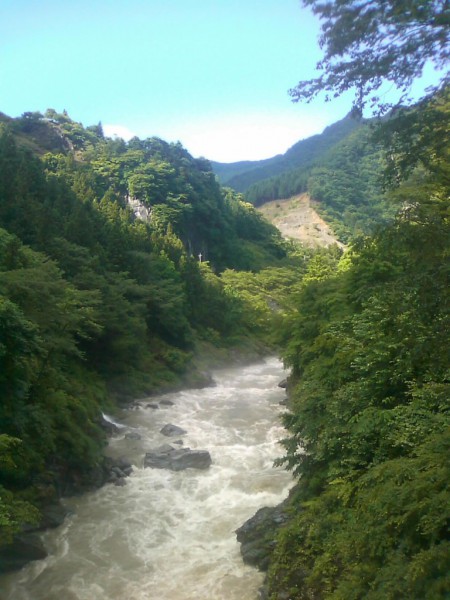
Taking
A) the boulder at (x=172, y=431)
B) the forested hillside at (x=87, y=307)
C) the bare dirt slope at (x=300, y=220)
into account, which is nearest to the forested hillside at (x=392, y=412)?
the forested hillside at (x=87, y=307)

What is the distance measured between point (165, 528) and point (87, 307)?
14.1m

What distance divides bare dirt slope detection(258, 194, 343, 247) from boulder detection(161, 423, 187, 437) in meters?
102

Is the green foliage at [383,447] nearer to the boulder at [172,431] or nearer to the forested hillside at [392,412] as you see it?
the forested hillside at [392,412]

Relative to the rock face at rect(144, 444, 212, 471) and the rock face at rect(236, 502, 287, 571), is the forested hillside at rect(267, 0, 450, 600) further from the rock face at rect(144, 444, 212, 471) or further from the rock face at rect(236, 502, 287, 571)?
the rock face at rect(144, 444, 212, 471)

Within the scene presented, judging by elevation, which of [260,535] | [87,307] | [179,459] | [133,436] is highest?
[87,307]

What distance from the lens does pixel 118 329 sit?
30.4 meters

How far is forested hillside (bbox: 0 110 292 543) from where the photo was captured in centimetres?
1380

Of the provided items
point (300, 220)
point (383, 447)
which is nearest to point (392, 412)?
point (383, 447)

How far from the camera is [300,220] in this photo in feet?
471

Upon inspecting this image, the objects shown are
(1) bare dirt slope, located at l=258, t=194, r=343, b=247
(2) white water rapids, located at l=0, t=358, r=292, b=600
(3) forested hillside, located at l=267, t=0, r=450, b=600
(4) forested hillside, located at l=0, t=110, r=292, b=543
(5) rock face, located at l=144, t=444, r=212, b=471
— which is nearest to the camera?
(3) forested hillside, located at l=267, t=0, r=450, b=600

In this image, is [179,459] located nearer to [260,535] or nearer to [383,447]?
[260,535]

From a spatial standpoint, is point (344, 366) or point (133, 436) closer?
point (344, 366)

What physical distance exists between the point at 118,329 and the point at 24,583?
19440 millimetres

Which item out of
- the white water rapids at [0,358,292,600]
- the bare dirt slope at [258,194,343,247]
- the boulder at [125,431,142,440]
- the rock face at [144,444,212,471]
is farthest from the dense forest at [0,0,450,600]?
the bare dirt slope at [258,194,343,247]
